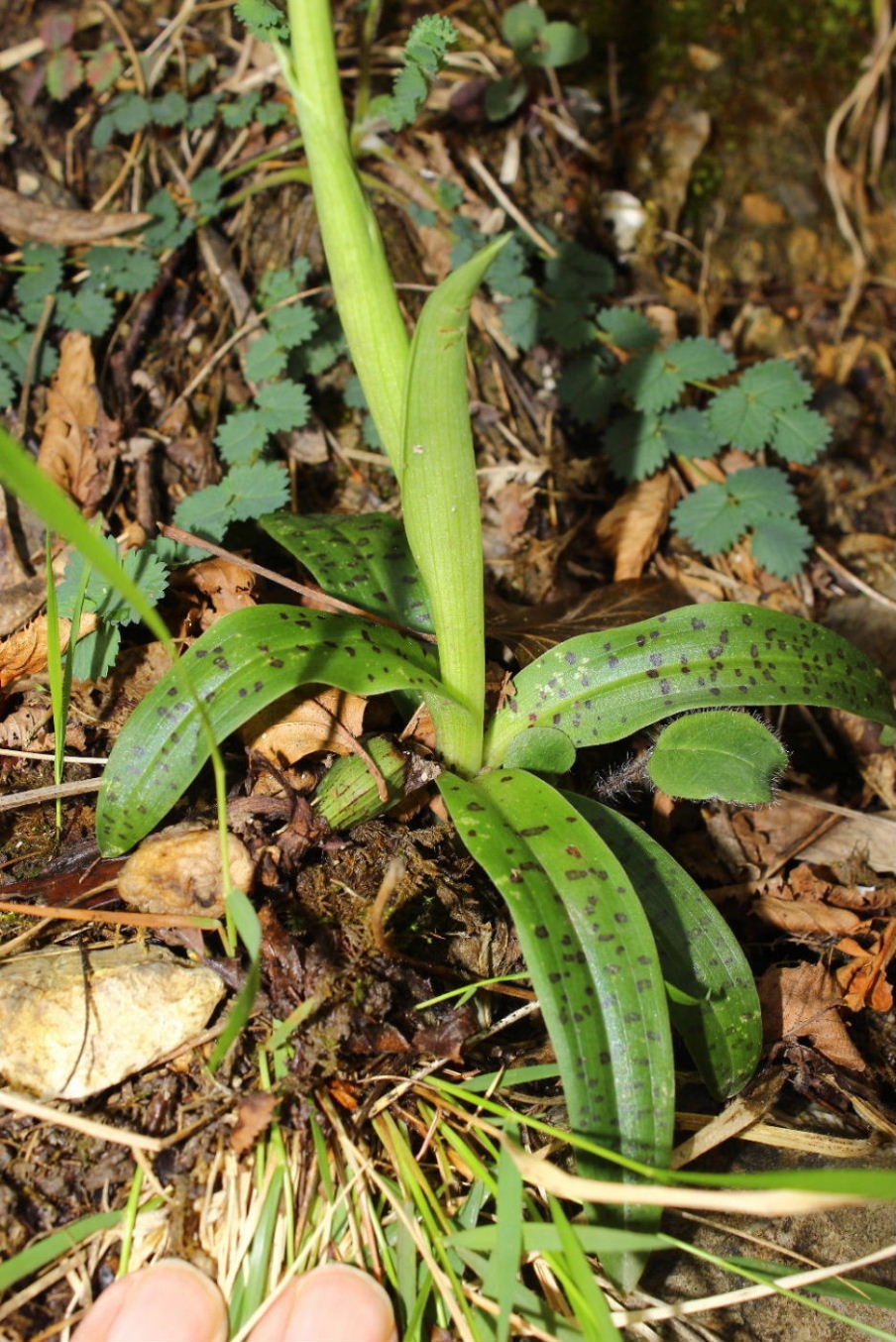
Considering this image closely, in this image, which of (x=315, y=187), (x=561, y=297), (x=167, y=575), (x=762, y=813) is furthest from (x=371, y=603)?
(x=561, y=297)

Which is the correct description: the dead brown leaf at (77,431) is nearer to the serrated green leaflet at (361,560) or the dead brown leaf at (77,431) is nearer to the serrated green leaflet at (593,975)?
the serrated green leaflet at (361,560)

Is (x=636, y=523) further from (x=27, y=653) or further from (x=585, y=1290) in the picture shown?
(x=585, y=1290)

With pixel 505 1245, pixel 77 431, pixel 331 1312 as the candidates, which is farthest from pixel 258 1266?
pixel 77 431

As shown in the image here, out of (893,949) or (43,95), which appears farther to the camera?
(43,95)

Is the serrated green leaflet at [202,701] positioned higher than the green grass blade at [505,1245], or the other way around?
the serrated green leaflet at [202,701]

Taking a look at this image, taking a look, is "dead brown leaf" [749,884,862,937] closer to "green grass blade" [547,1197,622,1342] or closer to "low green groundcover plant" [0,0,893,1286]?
"low green groundcover plant" [0,0,893,1286]

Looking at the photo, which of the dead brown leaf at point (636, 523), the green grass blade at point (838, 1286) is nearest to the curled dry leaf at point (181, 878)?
the green grass blade at point (838, 1286)

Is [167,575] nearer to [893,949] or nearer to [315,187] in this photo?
[315,187]

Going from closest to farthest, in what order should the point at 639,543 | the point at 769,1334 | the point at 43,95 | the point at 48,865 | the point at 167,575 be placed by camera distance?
the point at 769,1334
the point at 48,865
the point at 167,575
the point at 639,543
the point at 43,95
